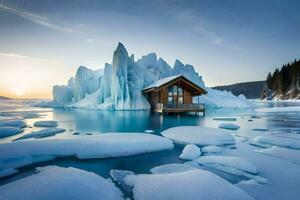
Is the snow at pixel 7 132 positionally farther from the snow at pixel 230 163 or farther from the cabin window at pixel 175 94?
the cabin window at pixel 175 94

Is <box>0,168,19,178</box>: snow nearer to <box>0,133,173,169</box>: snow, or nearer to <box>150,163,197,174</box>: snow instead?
<box>0,133,173,169</box>: snow

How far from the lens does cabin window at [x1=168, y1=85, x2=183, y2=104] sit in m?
30.1

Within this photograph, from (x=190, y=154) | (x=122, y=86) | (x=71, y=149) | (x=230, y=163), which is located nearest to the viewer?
(x=230, y=163)

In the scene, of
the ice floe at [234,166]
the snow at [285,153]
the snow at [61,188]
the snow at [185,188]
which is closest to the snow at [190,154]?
the ice floe at [234,166]

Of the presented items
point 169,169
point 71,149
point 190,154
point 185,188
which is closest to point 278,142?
point 190,154

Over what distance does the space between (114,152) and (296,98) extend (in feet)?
320

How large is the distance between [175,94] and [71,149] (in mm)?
23190

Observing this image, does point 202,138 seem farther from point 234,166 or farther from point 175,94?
point 175,94

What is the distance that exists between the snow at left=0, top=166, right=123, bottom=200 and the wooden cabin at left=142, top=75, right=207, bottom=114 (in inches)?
868

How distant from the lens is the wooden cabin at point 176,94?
2748 cm

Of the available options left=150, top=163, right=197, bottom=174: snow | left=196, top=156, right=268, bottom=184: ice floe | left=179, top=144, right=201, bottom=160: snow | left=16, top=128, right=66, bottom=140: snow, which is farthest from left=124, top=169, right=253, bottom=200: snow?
left=16, top=128, right=66, bottom=140: snow

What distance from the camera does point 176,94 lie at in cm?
3033

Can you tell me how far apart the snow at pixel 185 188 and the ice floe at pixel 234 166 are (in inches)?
51.7

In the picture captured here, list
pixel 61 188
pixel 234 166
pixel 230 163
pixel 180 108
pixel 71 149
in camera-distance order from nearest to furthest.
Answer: pixel 61 188, pixel 234 166, pixel 230 163, pixel 71 149, pixel 180 108
